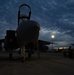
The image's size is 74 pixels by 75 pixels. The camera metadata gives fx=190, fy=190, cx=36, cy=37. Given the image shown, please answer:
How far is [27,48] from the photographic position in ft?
64.6

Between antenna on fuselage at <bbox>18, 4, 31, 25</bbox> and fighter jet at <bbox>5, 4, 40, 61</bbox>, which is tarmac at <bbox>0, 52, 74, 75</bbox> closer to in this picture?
fighter jet at <bbox>5, 4, 40, 61</bbox>

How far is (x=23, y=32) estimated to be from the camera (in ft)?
49.3

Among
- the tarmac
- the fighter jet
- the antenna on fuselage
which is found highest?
the antenna on fuselage

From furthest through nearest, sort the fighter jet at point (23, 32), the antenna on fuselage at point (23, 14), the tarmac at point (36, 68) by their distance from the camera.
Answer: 1. the antenna on fuselage at point (23, 14)
2. the fighter jet at point (23, 32)
3. the tarmac at point (36, 68)

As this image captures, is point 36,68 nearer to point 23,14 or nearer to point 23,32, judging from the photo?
point 23,32

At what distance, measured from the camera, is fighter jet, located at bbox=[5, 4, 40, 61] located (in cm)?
1454

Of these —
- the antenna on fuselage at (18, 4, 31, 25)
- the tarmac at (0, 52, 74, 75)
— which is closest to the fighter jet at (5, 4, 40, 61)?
the antenna on fuselage at (18, 4, 31, 25)

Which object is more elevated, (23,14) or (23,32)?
(23,14)

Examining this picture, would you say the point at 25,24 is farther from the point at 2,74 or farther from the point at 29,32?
the point at 2,74

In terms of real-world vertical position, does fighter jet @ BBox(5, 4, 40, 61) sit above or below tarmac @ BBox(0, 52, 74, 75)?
above

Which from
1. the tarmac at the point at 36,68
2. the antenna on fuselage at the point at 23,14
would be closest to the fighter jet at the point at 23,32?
the antenna on fuselage at the point at 23,14

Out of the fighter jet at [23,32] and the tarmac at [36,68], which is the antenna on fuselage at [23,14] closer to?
the fighter jet at [23,32]

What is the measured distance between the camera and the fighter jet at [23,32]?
47.7 feet

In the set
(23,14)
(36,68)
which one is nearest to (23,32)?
(23,14)
